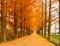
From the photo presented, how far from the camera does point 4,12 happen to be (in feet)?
53.8

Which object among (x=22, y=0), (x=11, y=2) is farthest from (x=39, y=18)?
(x=11, y=2)

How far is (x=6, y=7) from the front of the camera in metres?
16.3

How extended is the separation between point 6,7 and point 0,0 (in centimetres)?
83

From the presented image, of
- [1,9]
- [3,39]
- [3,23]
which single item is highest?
[1,9]

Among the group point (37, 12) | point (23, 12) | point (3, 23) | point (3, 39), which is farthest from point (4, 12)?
point (37, 12)

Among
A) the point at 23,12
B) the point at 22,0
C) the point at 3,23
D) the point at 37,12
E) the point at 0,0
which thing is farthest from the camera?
the point at 37,12

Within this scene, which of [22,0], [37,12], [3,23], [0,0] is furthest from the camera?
[37,12]

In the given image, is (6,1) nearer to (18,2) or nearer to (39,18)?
(18,2)

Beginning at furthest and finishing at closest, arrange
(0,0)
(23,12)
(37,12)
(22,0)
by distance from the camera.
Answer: (37,12)
(23,12)
(22,0)
(0,0)

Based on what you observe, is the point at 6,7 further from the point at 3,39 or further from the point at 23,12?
the point at 23,12

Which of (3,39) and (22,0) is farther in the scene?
(22,0)

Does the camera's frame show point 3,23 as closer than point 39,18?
Yes

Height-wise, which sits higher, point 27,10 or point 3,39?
point 27,10

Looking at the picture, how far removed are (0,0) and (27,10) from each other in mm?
8016
